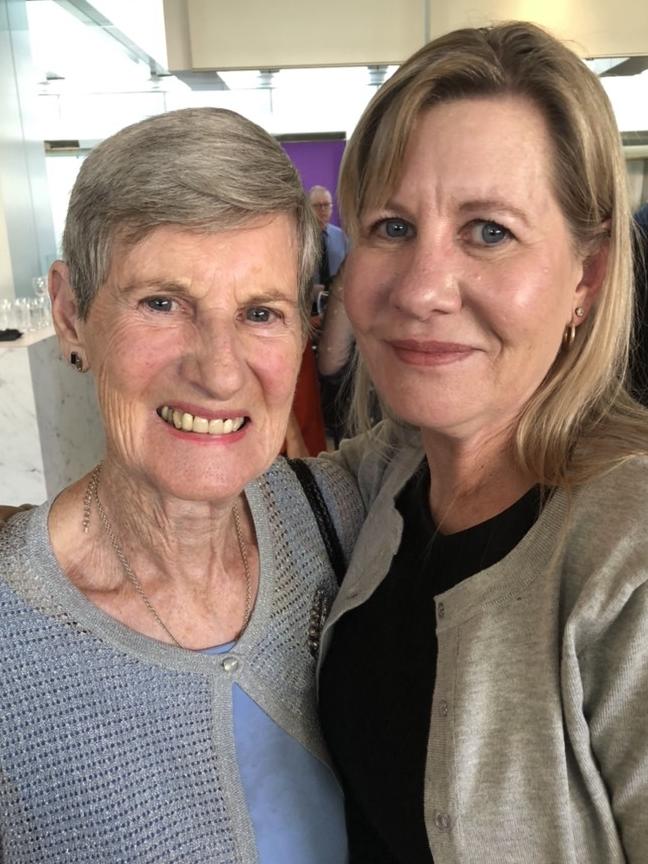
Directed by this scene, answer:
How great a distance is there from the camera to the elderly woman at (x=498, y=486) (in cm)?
84

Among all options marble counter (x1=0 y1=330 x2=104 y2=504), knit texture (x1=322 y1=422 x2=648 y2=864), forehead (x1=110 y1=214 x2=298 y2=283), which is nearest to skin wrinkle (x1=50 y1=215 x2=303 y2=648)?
forehead (x1=110 y1=214 x2=298 y2=283)

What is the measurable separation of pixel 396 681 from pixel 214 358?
0.53m

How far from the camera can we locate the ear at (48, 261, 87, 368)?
3.56 ft

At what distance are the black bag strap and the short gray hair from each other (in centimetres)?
54

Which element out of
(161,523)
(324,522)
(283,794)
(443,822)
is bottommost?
(283,794)

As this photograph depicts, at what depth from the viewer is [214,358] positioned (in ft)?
3.30

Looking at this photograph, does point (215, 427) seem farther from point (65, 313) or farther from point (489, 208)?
point (489, 208)

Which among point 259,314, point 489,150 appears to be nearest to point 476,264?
point 489,150

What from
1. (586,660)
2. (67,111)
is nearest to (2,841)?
(586,660)

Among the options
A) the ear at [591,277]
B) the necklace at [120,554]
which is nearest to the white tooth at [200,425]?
the necklace at [120,554]

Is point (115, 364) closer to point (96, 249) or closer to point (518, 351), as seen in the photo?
point (96, 249)

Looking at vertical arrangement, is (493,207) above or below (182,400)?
above

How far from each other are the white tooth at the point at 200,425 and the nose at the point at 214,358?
0.04 meters

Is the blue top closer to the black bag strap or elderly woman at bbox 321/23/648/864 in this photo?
elderly woman at bbox 321/23/648/864
